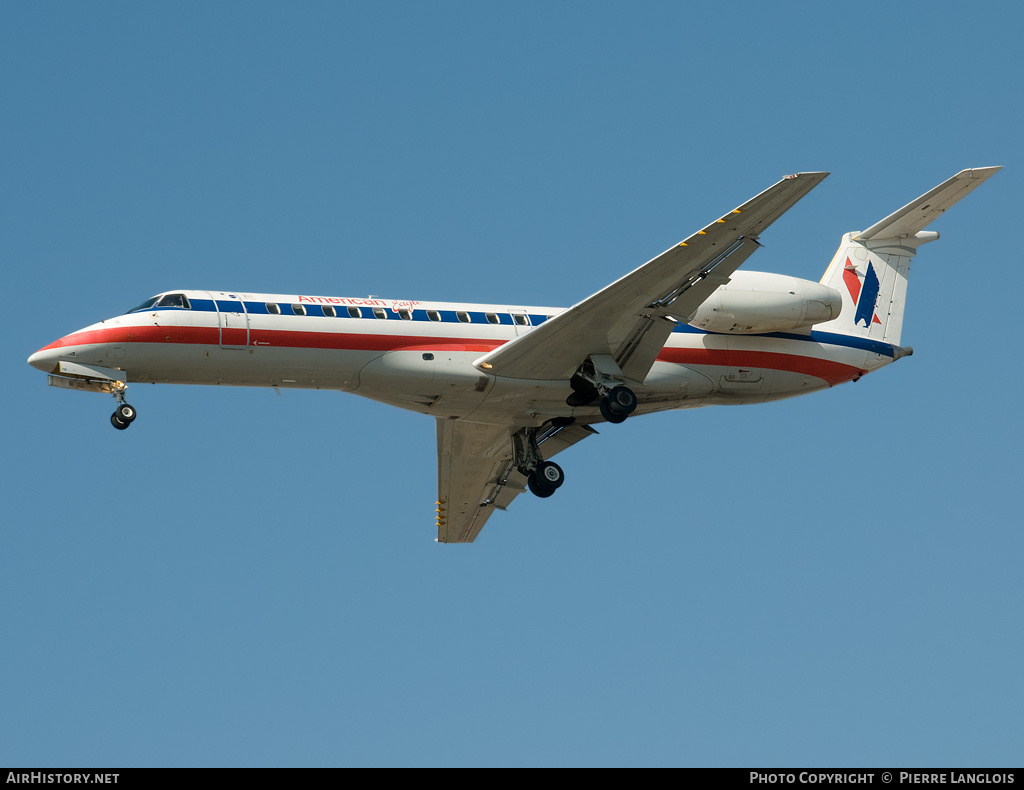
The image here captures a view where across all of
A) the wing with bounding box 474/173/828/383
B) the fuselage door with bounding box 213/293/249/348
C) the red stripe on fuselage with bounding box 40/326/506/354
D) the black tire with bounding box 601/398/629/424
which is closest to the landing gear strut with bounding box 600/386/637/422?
the black tire with bounding box 601/398/629/424

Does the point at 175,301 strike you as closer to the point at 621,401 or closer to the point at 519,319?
the point at 519,319

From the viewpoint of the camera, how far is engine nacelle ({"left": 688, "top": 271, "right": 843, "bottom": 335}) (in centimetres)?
2661

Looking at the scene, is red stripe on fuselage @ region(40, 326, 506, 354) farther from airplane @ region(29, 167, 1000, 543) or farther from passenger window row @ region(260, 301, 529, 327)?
passenger window row @ region(260, 301, 529, 327)

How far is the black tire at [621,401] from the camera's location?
2575cm

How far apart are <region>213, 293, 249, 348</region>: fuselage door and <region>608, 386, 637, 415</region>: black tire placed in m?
6.95

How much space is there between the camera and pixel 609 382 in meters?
25.9

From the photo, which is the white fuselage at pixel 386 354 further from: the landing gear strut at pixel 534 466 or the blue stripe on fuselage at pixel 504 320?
the landing gear strut at pixel 534 466

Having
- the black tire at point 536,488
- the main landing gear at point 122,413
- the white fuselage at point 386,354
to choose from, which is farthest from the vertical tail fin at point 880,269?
the main landing gear at point 122,413

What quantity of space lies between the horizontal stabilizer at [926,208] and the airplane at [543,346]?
0.05 metres

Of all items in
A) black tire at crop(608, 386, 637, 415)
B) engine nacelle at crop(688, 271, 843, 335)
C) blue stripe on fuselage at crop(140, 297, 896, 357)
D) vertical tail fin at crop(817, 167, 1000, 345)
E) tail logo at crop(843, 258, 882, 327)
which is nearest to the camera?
blue stripe on fuselage at crop(140, 297, 896, 357)

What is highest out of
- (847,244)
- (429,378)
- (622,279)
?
(847,244)
